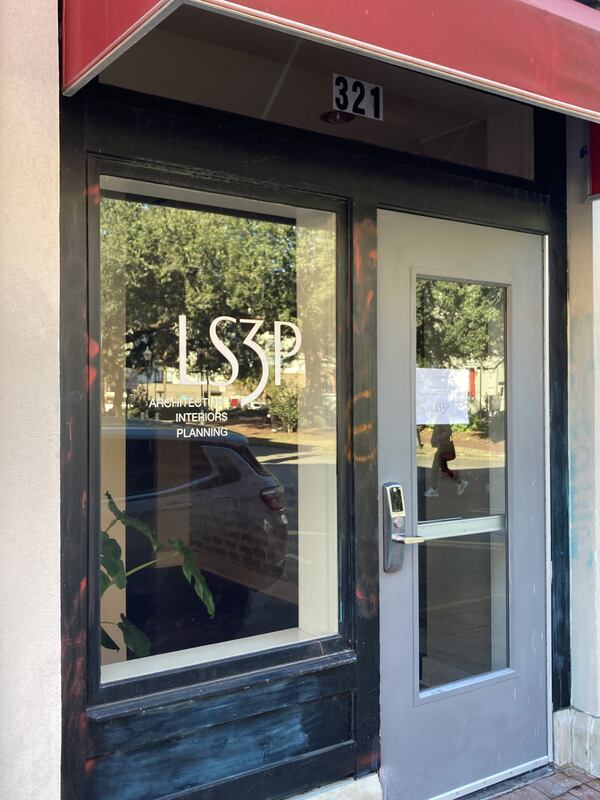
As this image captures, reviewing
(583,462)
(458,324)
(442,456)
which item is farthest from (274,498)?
(583,462)

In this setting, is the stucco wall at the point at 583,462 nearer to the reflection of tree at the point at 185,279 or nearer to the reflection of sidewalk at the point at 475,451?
the reflection of sidewalk at the point at 475,451

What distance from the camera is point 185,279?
3.86 m

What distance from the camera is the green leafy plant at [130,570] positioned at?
252cm

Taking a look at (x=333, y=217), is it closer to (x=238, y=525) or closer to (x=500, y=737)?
(x=238, y=525)

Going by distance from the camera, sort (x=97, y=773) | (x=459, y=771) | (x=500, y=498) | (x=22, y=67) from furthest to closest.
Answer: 1. (x=500, y=498)
2. (x=459, y=771)
3. (x=97, y=773)
4. (x=22, y=67)

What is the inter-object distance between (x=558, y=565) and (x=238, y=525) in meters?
1.59

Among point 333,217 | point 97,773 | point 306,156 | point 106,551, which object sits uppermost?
point 306,156

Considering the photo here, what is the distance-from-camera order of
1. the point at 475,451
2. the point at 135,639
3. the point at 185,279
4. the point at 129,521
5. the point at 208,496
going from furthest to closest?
1. the point at 208,496
2. the point at 185,279
3. the point at 475,451
4. the point at 129,521
5. the point at 135,639

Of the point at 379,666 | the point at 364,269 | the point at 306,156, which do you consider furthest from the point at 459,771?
the point at 306,156

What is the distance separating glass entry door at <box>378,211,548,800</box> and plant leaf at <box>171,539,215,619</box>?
2.79ft

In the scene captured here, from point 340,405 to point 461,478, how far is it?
0.80 meters

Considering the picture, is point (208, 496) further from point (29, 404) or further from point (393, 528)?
point (29, 404)

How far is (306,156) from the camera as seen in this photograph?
2.79m

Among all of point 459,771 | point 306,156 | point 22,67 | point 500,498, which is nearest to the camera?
point 22,67
